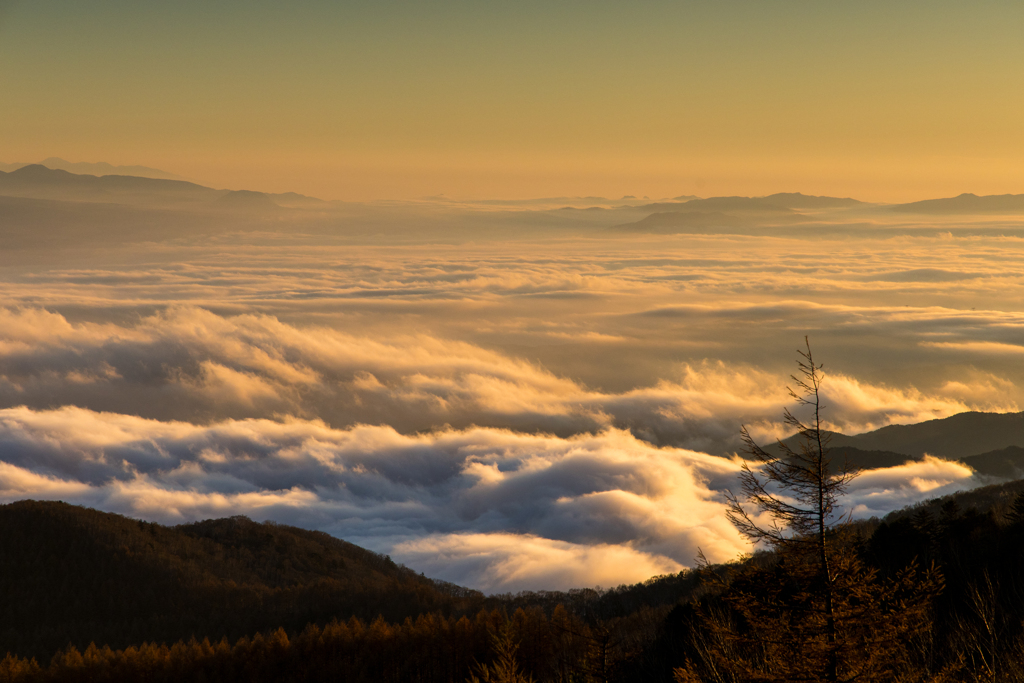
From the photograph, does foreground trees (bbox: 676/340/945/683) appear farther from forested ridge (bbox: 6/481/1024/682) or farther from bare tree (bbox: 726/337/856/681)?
forested ridge (bbox: 6/481/1024/682)

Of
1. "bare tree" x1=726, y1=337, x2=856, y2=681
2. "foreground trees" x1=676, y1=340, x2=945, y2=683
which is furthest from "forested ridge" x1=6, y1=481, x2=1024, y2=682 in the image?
"bare tree" x1=726, y1=337, x2=856, y2=681

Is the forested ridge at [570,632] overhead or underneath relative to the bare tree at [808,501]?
underneath

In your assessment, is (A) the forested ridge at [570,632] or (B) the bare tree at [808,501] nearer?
(B) the bare tree at [808,501]

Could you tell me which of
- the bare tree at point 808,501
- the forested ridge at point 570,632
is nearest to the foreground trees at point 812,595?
the bare tree at point 808,501

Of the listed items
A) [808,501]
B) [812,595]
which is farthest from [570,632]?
[808,501]

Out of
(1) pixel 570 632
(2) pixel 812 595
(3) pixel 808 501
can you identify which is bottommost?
(1) pixel 570 632

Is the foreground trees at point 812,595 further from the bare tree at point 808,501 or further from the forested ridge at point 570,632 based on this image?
the forested ridge at point 570,632

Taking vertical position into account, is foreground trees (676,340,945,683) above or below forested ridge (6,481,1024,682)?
above

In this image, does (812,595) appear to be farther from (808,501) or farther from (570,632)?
(570,632)

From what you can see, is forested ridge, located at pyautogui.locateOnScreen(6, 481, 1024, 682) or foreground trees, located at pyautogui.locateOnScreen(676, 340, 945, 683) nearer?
foreground trees, located at pyautogui.locateOnScreen(676, 340, 945, 683)

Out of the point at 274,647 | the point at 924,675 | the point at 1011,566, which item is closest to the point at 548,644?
the point at 274,647

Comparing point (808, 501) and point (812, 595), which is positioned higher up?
point (808, 501)

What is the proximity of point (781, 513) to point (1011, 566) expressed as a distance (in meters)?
38.9

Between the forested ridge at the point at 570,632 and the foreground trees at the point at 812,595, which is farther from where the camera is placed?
the forested ridge at the point at 570,632
